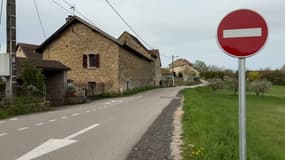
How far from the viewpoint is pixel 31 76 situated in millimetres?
24469

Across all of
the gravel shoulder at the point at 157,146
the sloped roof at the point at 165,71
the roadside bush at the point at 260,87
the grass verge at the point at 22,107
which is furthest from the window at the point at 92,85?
the sloped roof at the point at 165,71

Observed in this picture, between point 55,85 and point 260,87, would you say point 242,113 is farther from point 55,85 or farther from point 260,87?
point 260,87

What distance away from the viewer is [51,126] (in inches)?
560

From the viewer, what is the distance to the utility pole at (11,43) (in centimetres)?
2144

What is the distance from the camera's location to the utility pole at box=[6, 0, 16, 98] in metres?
21.4

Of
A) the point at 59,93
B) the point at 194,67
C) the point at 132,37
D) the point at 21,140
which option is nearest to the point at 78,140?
the point at 21,140

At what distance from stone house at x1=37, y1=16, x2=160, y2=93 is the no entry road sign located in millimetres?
36629

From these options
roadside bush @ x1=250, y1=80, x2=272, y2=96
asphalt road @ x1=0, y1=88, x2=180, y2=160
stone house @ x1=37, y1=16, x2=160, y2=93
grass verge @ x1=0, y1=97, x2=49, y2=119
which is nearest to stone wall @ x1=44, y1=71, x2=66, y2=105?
grass verge @ x1=0, y1=97, x2=49, y2=119

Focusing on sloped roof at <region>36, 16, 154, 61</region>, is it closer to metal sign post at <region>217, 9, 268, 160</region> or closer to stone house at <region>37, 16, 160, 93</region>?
stone house at <region>37, 16, 160, 93</region>

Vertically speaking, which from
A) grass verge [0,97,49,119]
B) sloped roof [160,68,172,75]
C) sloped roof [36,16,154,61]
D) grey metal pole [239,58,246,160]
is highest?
sloped roof [36,16,154,61]

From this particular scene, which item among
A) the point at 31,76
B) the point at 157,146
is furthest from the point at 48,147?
the point at 31,76

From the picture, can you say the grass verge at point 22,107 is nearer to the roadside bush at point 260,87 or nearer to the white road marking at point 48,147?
the white road marking at point 48,147

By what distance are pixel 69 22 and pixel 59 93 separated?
47.7 feet

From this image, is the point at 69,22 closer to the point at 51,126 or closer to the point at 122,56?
the point at 122,56
